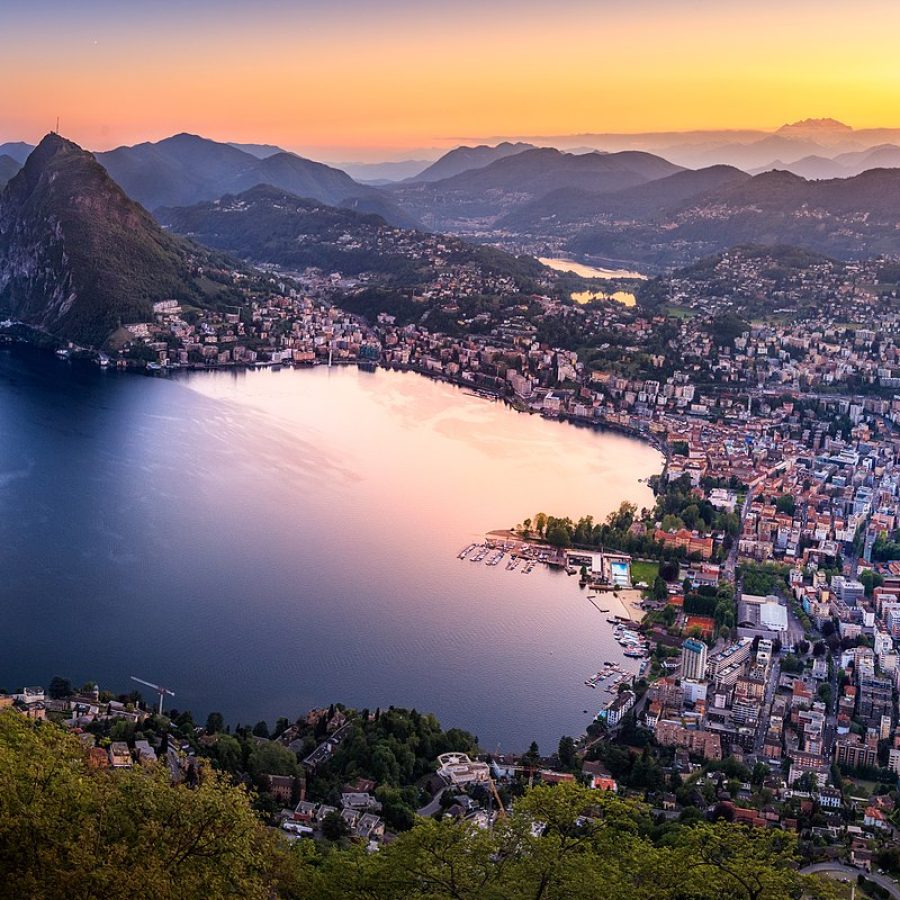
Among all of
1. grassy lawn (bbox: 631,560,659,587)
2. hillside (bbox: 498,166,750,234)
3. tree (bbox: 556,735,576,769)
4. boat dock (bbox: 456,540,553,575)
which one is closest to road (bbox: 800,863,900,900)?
tree (bbox: 556,735,576,769)

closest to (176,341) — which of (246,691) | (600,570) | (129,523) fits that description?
(129,523)

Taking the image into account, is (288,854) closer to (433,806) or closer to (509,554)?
(433,806)

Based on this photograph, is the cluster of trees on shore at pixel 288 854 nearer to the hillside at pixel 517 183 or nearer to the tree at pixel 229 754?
the tree at pixel 229 754

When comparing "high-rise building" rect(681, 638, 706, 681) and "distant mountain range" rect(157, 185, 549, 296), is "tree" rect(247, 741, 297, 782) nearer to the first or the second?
"high-rise building" rect(681, 638, 706, 681)

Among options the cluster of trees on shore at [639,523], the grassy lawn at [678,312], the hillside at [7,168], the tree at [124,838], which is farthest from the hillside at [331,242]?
the tree at [124,838]

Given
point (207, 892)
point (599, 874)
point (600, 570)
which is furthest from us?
point (600, 570)

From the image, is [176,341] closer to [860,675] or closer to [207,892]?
[860,675]
